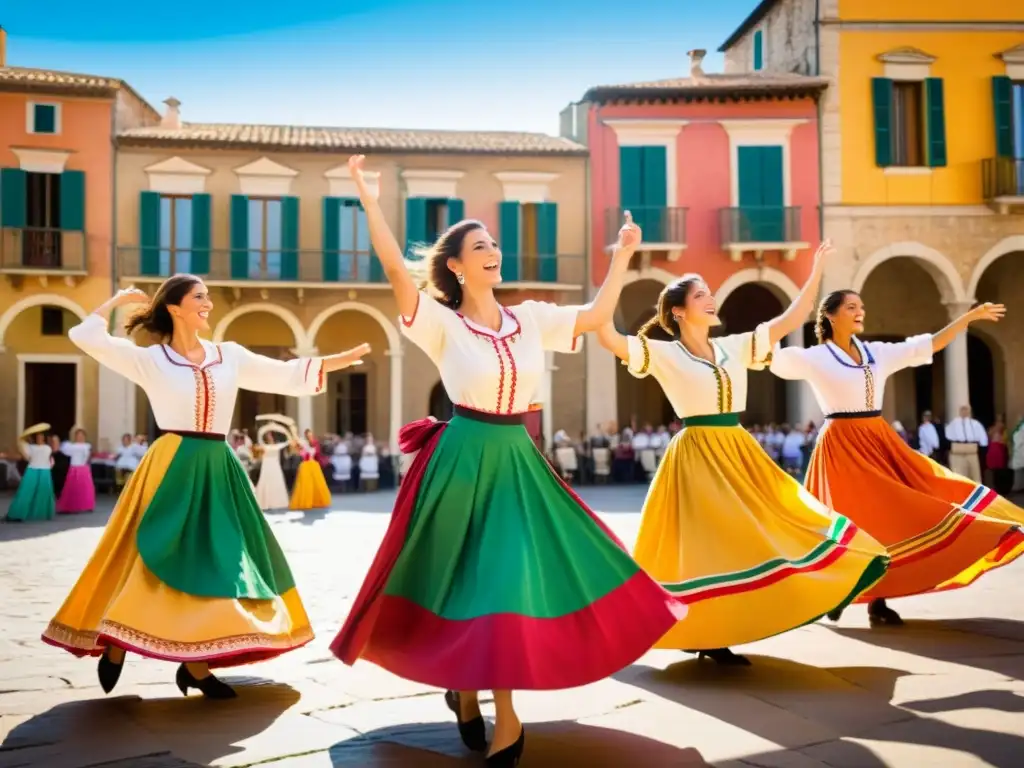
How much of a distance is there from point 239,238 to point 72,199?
3.75m

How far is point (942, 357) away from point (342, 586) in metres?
22.1

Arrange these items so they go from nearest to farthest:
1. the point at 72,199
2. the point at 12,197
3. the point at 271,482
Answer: the point at 271,482, the point at 12,197, the point at 72,199

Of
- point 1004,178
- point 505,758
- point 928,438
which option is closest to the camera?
point 505,758

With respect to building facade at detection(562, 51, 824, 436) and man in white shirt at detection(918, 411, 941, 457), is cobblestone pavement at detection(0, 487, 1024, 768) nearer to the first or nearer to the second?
man in white shirt at detection(918, 411, 941, 457)

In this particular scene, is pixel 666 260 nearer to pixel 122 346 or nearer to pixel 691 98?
pixel 691 98

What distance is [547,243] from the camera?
2684 cm

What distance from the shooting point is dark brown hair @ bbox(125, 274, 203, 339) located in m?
5.57

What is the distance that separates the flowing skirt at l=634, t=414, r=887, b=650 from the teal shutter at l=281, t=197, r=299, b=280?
2161cm

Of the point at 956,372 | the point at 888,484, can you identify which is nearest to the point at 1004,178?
the point at 956,372

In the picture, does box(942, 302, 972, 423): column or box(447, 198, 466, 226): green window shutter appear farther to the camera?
box(447, 198, 466, 226): green window shutter

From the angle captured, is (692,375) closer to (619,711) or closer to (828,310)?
(828,310)

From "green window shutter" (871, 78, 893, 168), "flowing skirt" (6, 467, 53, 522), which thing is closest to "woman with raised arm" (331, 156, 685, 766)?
"flowing skirt" (6, 467, 53, 522)

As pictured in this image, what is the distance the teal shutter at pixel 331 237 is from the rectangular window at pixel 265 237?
3.54 feet

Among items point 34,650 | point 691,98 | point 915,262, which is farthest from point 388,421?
point 34,650
